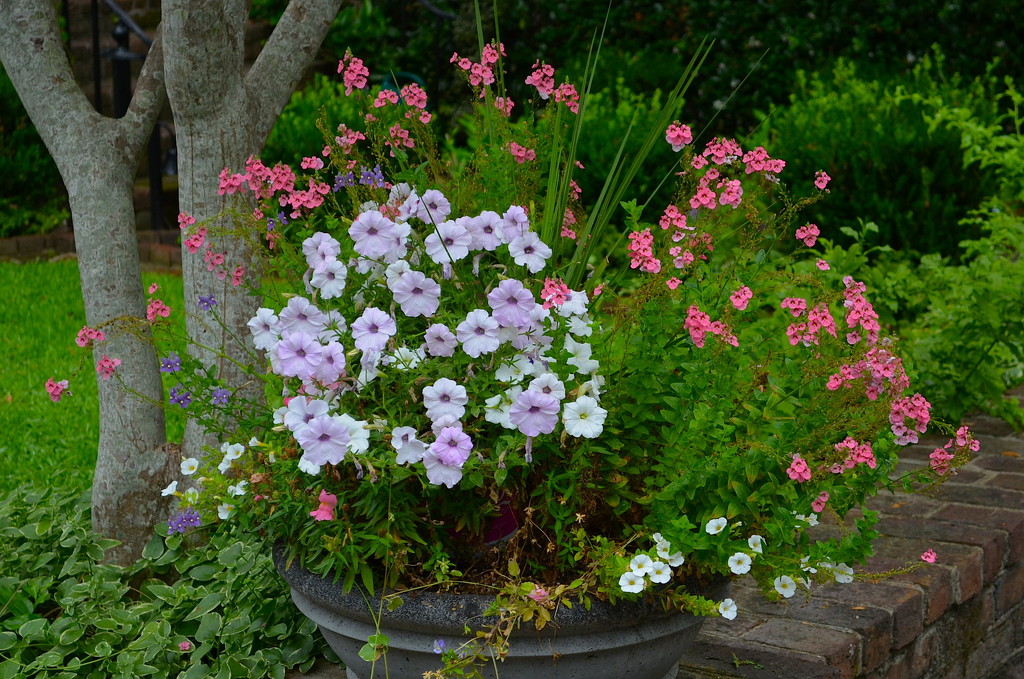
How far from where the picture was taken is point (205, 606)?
2697 mm

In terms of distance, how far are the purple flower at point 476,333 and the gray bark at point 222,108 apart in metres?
1.00

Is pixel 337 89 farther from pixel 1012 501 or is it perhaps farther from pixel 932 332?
pixel 1012 501

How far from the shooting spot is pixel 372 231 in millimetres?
2088

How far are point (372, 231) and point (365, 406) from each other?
0.34 meters

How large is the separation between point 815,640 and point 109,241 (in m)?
2.03

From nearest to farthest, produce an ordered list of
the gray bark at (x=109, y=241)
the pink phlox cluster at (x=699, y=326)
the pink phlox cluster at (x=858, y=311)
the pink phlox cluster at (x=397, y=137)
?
the pink phlox cluster at (x=699, y=326)
the pink phlox cluster at (x=858, y=311)
the pink phlox cluster at (x=397, y=137)
the gray bark at (x=109, y=241)

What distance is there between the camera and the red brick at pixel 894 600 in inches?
109

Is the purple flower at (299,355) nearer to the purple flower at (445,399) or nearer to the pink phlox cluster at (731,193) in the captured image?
the purple flower at (445,399)

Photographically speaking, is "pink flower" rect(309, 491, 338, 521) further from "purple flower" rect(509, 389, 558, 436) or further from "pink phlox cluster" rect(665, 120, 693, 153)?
"pink phlox cluster" rect(665, 120, 693, 153)

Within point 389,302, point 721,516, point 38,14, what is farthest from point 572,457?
point 38,14

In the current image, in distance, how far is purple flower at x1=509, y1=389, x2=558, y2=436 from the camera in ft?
6.35

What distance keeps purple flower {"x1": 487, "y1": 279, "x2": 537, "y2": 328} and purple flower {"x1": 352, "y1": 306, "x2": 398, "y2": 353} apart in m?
0.18

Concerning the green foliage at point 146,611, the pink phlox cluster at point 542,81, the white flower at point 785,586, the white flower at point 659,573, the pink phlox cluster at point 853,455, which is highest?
the pink phlox cluster at point 542,81

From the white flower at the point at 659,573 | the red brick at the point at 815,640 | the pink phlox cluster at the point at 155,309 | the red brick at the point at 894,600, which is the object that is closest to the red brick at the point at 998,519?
the red brick at the point at 894,600
